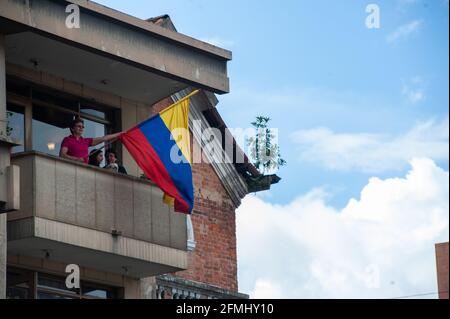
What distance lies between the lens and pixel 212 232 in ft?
118

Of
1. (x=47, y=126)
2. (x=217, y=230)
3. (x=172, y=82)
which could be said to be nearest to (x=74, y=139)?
(x=47, y=126)

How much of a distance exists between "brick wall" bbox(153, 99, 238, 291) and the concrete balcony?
6289 mm

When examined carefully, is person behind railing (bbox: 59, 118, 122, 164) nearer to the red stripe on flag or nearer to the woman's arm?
the woman's arm

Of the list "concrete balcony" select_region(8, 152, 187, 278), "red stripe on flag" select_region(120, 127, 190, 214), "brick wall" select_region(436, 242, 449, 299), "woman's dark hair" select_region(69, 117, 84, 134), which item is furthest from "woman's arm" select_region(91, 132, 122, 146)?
"brick wall" select_region(436, 242, 449, 299)

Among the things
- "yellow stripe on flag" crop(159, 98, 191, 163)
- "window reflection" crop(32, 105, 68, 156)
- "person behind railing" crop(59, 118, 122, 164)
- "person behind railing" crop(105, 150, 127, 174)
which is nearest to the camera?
"person behind railing" crop(59, 118, 122, 164)

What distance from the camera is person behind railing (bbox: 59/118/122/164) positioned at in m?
27.5

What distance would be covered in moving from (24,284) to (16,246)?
88cm

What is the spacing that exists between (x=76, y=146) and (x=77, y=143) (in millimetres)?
53

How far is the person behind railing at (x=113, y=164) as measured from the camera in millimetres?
28312

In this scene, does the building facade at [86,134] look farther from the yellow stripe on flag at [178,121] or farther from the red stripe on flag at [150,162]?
the yellow stripe on flag at [178,121]

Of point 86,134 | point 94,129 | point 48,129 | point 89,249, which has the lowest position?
point 89,249

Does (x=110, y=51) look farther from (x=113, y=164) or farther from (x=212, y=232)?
(x=212, y=232)

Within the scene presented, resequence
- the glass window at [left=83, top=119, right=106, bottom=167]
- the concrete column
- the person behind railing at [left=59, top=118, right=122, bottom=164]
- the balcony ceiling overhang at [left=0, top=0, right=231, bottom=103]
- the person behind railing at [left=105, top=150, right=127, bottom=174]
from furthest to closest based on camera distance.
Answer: the glass window at [left=83, top=119, right=106, bottom=167] < the person behind railing at [left=105, top=150, right=127, bottom=174] < the person behind railing at [left=59, top=118, right=122, bottom=164] < the balcony ceiling overhang at [left=0, top=0, right=231, bottom=103] < the concrete column

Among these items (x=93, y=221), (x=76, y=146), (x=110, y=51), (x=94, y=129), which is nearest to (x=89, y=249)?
(x=93, y=221)
